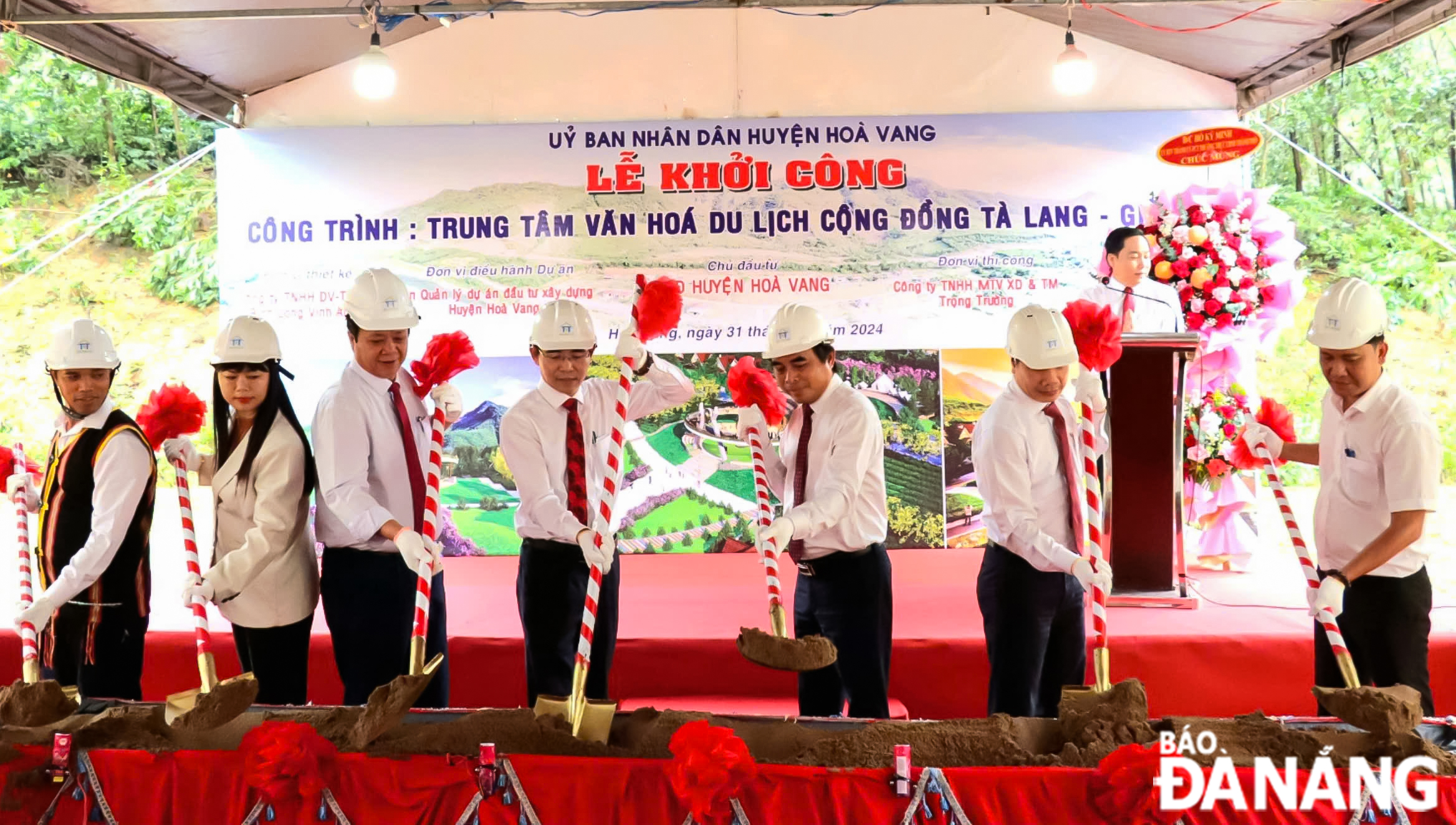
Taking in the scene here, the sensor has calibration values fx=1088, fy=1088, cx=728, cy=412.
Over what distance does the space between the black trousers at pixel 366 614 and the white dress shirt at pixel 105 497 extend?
22.4 inches

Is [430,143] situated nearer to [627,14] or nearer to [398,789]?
[627,14]

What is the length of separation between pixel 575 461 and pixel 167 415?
126 cm

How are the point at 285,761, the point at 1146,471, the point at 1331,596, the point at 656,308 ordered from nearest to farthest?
the point at 285,761, the point at 1331,596, the point at 656,308, the point at 1146,471

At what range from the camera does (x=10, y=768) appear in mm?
2457

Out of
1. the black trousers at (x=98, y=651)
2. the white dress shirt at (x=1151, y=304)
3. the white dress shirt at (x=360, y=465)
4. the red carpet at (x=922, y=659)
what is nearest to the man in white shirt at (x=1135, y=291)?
the white dress shirt at (x=1151, y=304)

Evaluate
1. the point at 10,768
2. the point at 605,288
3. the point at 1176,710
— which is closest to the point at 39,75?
the point at 605,288

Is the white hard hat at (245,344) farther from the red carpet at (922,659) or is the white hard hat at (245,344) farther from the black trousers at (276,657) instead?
the red carpet at (922,659)

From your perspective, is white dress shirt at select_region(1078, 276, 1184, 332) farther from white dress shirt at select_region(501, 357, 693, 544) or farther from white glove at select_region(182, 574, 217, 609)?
white glove at select_region(182, 574, 217, 609)

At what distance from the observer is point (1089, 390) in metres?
3.13

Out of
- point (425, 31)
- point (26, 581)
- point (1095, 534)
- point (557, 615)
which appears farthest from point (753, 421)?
point (425, 31)

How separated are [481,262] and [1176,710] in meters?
4.25

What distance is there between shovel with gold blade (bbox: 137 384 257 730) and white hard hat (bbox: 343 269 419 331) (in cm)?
64

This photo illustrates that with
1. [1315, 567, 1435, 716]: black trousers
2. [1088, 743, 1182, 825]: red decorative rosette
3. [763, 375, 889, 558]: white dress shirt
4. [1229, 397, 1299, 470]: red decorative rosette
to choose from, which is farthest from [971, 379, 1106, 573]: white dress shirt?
[1088, 743, 1182, 825]: red decorative rosette

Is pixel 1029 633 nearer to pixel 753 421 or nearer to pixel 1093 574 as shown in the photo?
pixel 1093 574
